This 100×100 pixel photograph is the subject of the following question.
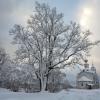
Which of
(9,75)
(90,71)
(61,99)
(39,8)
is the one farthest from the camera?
(90,71)

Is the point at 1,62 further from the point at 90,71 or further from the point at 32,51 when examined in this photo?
the point at 90,71

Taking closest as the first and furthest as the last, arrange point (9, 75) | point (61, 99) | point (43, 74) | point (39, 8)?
1. point (61, 99)
2. point (43, 74)
3. point (39, 8)
4. point (9, 75)

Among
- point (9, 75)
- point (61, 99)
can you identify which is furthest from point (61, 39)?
point (9, 75)

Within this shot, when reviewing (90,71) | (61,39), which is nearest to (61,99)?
(61,39)

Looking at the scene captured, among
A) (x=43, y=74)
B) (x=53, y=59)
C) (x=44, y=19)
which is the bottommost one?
(x=43, y=74)

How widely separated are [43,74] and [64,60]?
3623 millimetres

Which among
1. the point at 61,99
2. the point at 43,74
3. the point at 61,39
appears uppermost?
the point at 61,39

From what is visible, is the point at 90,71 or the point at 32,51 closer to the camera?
the point at 32,51

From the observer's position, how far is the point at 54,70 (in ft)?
120

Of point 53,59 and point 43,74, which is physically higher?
point 53,59

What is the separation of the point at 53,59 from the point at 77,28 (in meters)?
6.02

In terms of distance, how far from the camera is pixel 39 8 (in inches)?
1435

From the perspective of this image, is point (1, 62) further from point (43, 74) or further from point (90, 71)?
point (90, 71)

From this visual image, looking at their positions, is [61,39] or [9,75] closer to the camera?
[61,39]
